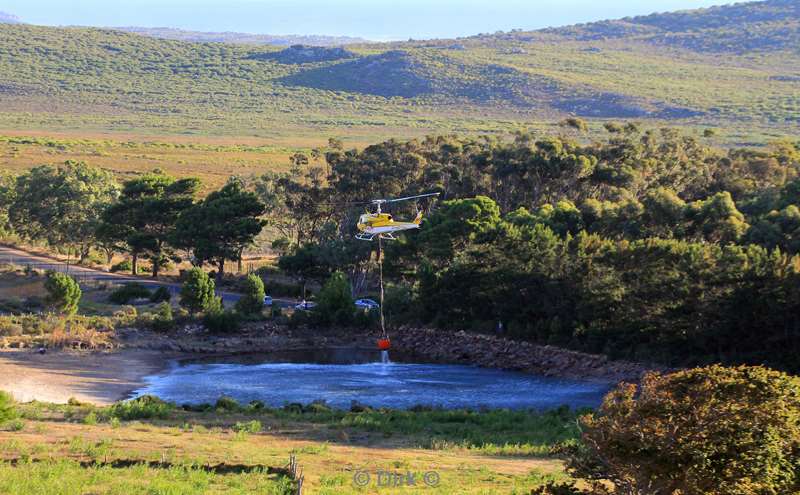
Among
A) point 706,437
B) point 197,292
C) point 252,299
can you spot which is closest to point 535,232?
point 252,299

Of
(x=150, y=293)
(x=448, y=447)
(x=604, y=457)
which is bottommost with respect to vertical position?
(x=150, y=293)

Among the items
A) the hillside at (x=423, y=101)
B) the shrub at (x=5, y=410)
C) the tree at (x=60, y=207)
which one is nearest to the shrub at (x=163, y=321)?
the tree at (x=60, y=207)

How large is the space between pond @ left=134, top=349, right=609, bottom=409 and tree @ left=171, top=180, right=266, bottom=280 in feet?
45.4

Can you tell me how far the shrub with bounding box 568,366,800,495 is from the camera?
1698 centimetres

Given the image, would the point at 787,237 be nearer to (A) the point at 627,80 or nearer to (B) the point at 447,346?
(B) the point at 447,346

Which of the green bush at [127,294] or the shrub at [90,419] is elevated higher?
the shrub at [90,419]

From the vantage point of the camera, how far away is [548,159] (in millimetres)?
70625

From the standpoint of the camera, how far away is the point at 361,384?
4481cm

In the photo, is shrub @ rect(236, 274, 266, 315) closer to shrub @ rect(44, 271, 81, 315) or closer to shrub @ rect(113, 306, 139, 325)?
shrub @ rect(113, 306, 139, 325)

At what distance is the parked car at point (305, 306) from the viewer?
190 ft

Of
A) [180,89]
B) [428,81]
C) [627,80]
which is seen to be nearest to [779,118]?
[627,80]

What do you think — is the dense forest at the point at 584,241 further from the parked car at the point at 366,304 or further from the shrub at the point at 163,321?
the shrub at the point at 163,321

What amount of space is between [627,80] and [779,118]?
3734 cm

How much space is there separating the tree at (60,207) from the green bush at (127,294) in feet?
34.7
